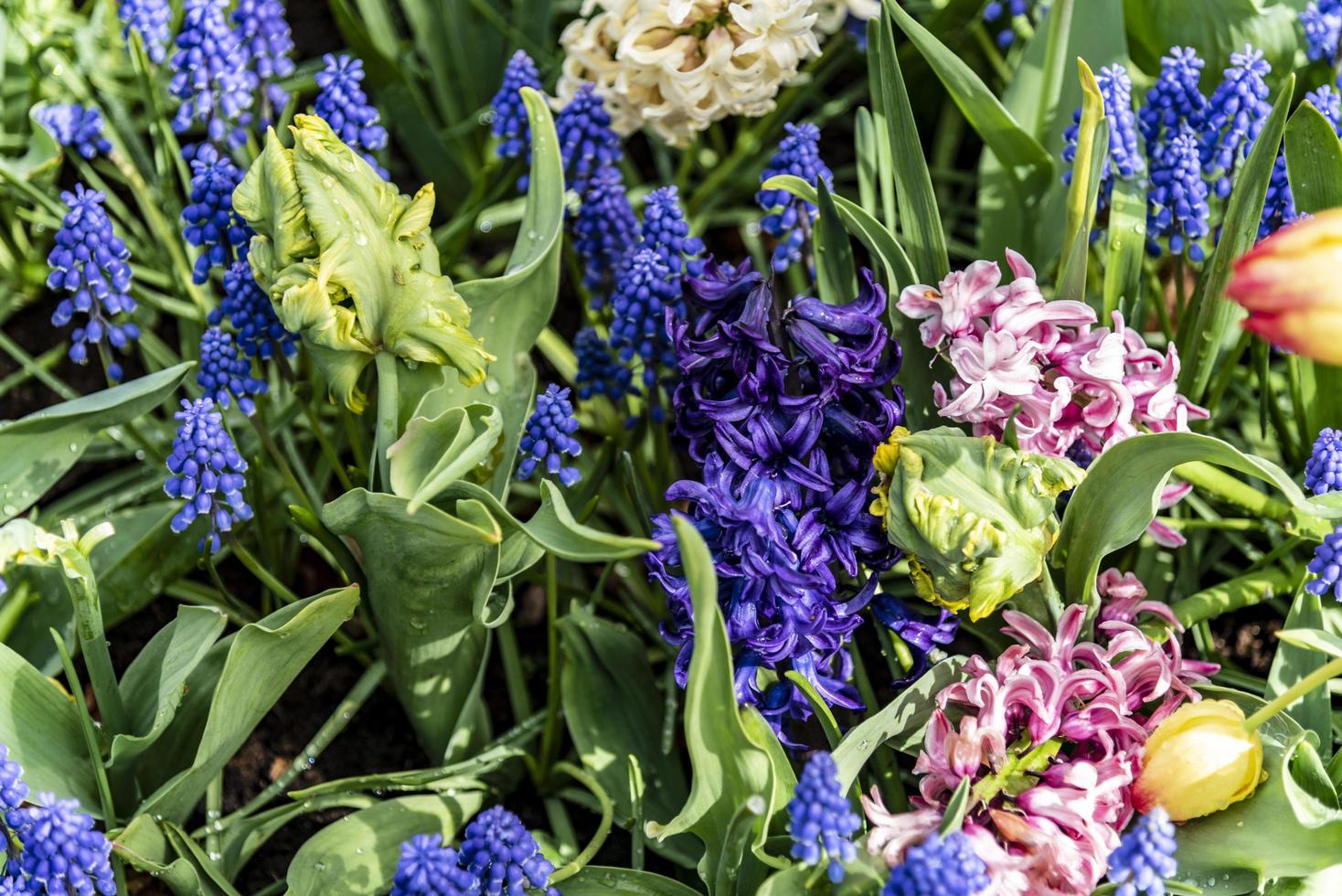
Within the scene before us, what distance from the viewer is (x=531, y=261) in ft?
4.05

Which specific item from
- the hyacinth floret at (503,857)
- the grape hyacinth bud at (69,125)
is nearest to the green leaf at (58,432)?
the grape hyacinth bud at (69,125)

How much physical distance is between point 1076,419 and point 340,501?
63 centimetres

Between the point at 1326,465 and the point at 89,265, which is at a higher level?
the point at 89,265

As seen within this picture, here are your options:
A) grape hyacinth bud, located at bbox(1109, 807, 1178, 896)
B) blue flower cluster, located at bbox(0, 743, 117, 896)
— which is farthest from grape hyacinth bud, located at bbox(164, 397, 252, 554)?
grape hyacinth bud, located at bbox(1109, 807, 1178, 896)

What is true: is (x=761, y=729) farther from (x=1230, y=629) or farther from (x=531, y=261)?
(x=1230, y=629)

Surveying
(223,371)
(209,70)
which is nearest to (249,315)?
(223,371)

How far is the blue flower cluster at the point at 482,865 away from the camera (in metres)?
1.02

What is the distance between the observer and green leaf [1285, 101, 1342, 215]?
47.8 inches

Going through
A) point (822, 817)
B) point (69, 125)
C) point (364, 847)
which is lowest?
point (364, 847)

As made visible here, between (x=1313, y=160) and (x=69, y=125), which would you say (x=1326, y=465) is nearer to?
(x=1313, y=160)

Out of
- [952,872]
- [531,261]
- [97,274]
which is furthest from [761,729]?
[97,274]

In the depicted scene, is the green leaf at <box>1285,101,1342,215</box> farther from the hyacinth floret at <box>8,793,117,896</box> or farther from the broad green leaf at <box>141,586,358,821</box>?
the hyacinth floret at <box>8,793,117,896</box>

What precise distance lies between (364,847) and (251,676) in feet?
0.68

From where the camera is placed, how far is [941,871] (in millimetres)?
915
